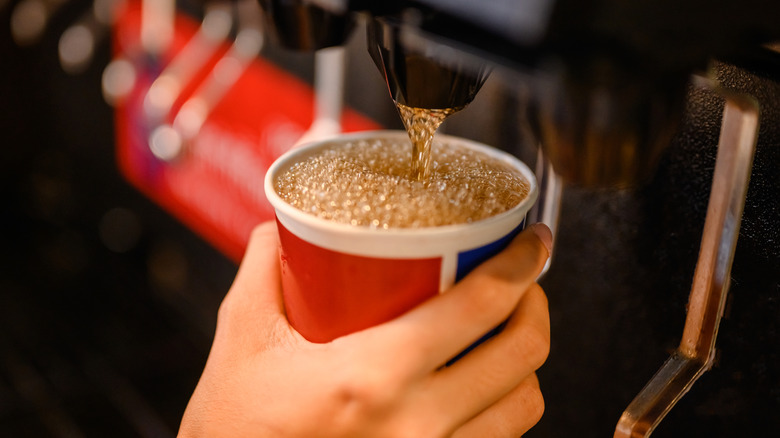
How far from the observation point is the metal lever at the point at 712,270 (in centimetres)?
48

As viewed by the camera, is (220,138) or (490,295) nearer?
(490,295)

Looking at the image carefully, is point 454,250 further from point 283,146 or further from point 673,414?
point 283,146

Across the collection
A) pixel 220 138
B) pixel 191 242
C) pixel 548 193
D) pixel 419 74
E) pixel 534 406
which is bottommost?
pixel 191 242

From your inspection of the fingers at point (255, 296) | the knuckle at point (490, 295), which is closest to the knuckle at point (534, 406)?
the knuckle at point (490, 295)

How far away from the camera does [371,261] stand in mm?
526

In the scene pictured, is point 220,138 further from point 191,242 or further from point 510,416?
point 510,416

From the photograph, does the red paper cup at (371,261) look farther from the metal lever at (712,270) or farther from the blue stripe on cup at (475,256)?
the metal lever at (712,270)

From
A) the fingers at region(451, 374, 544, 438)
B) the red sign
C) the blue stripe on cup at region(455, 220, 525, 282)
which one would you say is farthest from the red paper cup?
the red sign

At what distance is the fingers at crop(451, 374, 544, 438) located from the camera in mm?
565

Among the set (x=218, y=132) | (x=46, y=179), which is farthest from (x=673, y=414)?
(x=46, y=179)

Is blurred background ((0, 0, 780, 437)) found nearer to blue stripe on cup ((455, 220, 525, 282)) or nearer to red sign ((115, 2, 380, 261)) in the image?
red sign ((115, 2, 380, 261))

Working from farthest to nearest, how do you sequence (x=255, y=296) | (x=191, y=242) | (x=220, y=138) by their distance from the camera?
(x=191, y=242) → (x=220, y=138) → (x=255, y=296)

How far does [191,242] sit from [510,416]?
1.42 m

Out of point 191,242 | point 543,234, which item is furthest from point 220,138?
point 543,234
